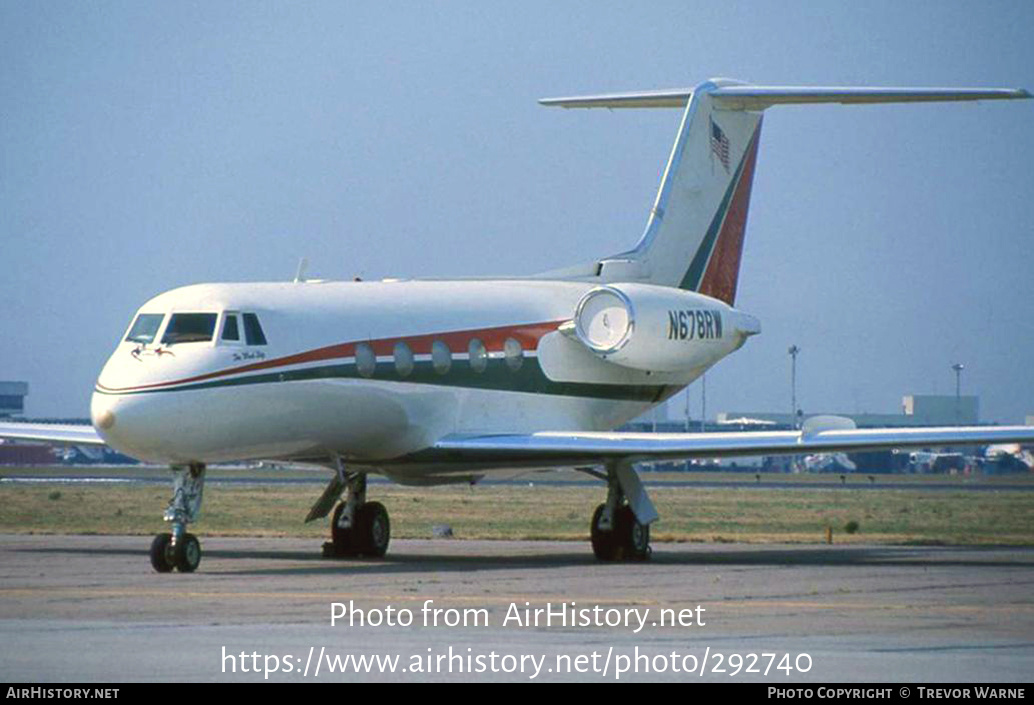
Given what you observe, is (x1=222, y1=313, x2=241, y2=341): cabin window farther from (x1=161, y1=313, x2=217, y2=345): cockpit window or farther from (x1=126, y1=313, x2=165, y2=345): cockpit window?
(x1=126, y1=313, x2=165, y2=345): cockpit window

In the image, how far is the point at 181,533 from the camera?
82.4ft

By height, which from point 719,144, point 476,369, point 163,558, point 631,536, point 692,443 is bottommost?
point 163,558

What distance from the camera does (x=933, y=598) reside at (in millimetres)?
20844

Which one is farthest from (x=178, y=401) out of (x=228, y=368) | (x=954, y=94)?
(x=954, y=94)

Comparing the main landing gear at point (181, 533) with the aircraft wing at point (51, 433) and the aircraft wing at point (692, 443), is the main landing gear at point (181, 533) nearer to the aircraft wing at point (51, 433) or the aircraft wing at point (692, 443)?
the aircraft wing at point (692, 443)

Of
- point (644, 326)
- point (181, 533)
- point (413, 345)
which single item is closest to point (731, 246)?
point (644, 326)

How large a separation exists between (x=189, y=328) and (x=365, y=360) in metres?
2.94

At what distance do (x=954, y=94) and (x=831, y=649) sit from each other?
1867 cm

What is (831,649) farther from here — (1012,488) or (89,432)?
(1012,488)

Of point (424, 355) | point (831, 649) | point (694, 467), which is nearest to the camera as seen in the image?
point (831, 649)

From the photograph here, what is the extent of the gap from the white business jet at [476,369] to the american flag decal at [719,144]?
0.06m

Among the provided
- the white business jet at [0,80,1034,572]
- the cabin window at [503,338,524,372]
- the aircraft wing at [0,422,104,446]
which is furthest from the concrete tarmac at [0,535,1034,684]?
the cabin window at [503,338,524,372]

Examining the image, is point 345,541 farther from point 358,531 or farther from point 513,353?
point 513,353
